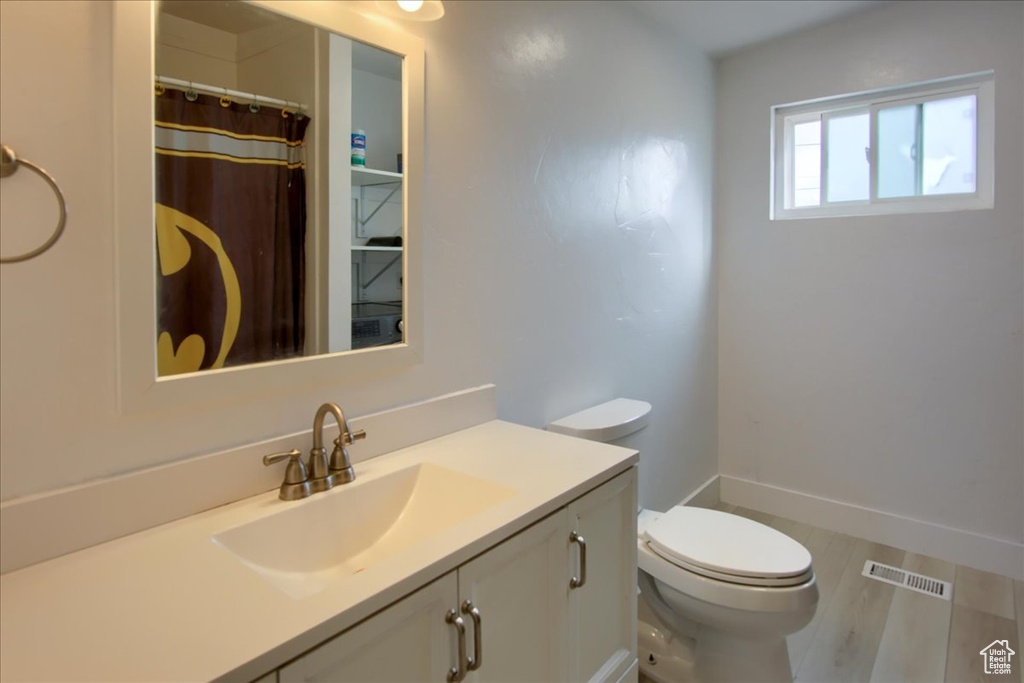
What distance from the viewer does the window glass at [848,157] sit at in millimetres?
2648

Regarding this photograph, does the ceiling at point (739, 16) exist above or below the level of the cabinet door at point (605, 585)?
above

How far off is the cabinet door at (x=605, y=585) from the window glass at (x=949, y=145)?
2080mm

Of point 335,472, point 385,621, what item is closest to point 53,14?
point 335,472

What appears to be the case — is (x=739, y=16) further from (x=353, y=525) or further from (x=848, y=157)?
(x=353, y=525)

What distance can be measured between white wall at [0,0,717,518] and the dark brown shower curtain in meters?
0.09

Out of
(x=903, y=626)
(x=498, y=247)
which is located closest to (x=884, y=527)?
(x=903, y=626)

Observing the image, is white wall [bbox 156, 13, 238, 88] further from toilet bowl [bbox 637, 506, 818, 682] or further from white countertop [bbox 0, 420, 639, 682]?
toilet bowl [bbox 637, 506, 818, 682]

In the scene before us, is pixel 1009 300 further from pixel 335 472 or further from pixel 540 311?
pixel 335 472

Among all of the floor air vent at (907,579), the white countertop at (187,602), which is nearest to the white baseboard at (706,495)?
the floor air vent at (907,579)

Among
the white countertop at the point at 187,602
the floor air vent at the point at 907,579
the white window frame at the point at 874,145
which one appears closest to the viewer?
the white countertop at the point at 187,602

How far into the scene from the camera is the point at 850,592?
222 centimetres

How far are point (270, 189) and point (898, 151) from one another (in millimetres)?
2635

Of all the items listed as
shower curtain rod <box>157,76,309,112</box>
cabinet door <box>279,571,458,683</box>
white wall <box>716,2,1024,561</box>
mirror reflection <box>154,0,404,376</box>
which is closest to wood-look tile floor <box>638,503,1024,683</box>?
white wall <box>716,2,1024,561</box>

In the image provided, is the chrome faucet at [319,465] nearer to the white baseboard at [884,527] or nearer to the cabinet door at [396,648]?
the cabinet door at [396,648]
